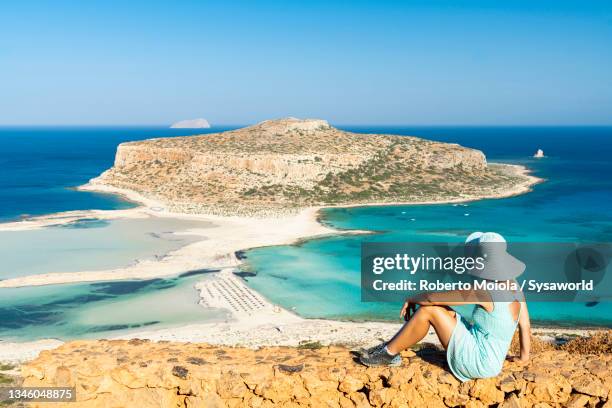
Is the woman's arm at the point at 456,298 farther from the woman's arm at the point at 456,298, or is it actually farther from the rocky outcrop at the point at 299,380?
the rocky outcrop at the point at 299,380

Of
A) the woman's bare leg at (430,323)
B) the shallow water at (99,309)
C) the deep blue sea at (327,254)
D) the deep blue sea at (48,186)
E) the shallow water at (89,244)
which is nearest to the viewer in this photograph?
the woman's bare leg at (430,323)

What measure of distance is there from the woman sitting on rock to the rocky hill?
153 ft

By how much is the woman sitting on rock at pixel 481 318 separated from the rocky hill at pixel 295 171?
46.5 m

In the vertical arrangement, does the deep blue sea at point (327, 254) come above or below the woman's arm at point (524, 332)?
below

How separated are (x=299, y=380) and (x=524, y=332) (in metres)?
2.54

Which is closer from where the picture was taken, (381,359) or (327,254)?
(381,359)

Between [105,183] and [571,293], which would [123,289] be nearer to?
[571,293]

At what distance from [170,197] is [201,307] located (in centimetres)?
3710

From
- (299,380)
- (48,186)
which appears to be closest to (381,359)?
(299,380)

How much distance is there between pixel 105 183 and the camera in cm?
7275

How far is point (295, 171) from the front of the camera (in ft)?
213

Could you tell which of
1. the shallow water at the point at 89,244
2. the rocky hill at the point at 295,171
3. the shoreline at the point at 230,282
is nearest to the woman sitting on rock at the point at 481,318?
the shoreline at the point at 230,282

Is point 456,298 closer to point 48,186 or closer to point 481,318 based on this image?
point 481,318

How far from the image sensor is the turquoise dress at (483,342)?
515 centimetres
